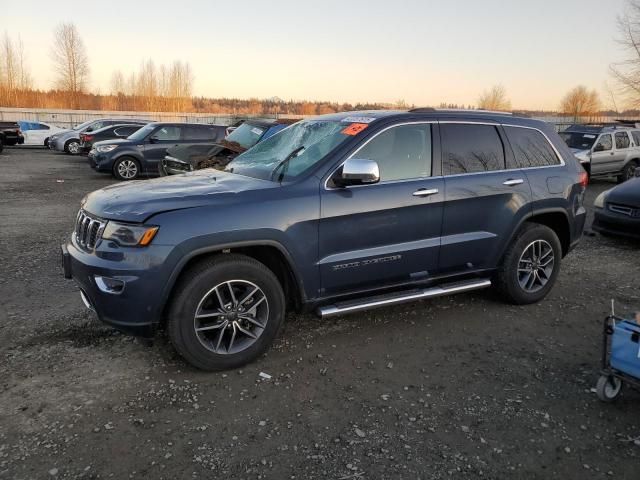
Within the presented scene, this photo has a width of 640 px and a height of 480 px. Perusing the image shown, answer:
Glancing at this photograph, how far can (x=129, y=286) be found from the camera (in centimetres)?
332

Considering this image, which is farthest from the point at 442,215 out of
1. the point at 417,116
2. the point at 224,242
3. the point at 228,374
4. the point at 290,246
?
the point at 228,374

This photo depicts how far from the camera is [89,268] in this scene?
3.44 meters

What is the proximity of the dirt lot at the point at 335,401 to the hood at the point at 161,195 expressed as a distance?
1.18 m

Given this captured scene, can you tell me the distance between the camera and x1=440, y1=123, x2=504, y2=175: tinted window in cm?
445

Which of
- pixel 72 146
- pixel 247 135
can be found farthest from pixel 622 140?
pixel 72 146

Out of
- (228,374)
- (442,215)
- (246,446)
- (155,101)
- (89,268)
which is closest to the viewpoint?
(246,446)

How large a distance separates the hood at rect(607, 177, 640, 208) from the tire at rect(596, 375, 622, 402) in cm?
510

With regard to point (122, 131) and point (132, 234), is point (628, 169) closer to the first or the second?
point (132, 234)

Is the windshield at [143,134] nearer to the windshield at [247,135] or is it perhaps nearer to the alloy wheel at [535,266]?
the windshield at [247,135]

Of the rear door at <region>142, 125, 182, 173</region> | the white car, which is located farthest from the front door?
the white car

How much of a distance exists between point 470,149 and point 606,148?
1228cm

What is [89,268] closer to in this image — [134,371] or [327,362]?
[134,371]

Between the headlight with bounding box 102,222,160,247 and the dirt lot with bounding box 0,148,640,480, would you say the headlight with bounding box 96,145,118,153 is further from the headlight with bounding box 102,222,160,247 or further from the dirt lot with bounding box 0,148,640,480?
the headlight with bounding box 102,222,160,247

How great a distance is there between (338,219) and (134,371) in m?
Answer: 1.88
